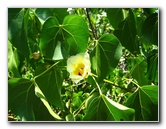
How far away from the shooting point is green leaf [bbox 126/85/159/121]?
1107 millimetres

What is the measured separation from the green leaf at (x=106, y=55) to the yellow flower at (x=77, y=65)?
33 millimetres

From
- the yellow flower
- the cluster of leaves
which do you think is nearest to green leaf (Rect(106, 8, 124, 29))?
the cluster of leaves

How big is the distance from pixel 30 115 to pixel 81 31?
0.32m

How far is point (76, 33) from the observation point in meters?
1.00

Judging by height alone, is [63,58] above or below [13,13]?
below

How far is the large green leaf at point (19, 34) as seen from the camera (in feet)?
3.18

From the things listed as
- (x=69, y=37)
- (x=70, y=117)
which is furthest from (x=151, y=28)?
(x=70, y=117)

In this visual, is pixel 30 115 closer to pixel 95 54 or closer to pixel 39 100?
pixel 39 100

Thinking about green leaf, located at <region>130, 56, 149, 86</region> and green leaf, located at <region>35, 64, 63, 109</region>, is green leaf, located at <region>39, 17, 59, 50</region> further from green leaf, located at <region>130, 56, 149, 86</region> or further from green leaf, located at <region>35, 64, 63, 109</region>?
green leaf, located at <region>130, 56, 149, 86</region>

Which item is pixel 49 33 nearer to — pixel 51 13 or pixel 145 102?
pixel 51 13

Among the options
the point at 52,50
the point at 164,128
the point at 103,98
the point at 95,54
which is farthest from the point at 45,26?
the point at 164,128

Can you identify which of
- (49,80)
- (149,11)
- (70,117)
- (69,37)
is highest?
(149,11)

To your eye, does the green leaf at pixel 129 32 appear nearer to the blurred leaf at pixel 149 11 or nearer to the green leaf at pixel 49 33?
the blurred leaf at pixel 149 11

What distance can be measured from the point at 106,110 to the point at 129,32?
281 millimetres
